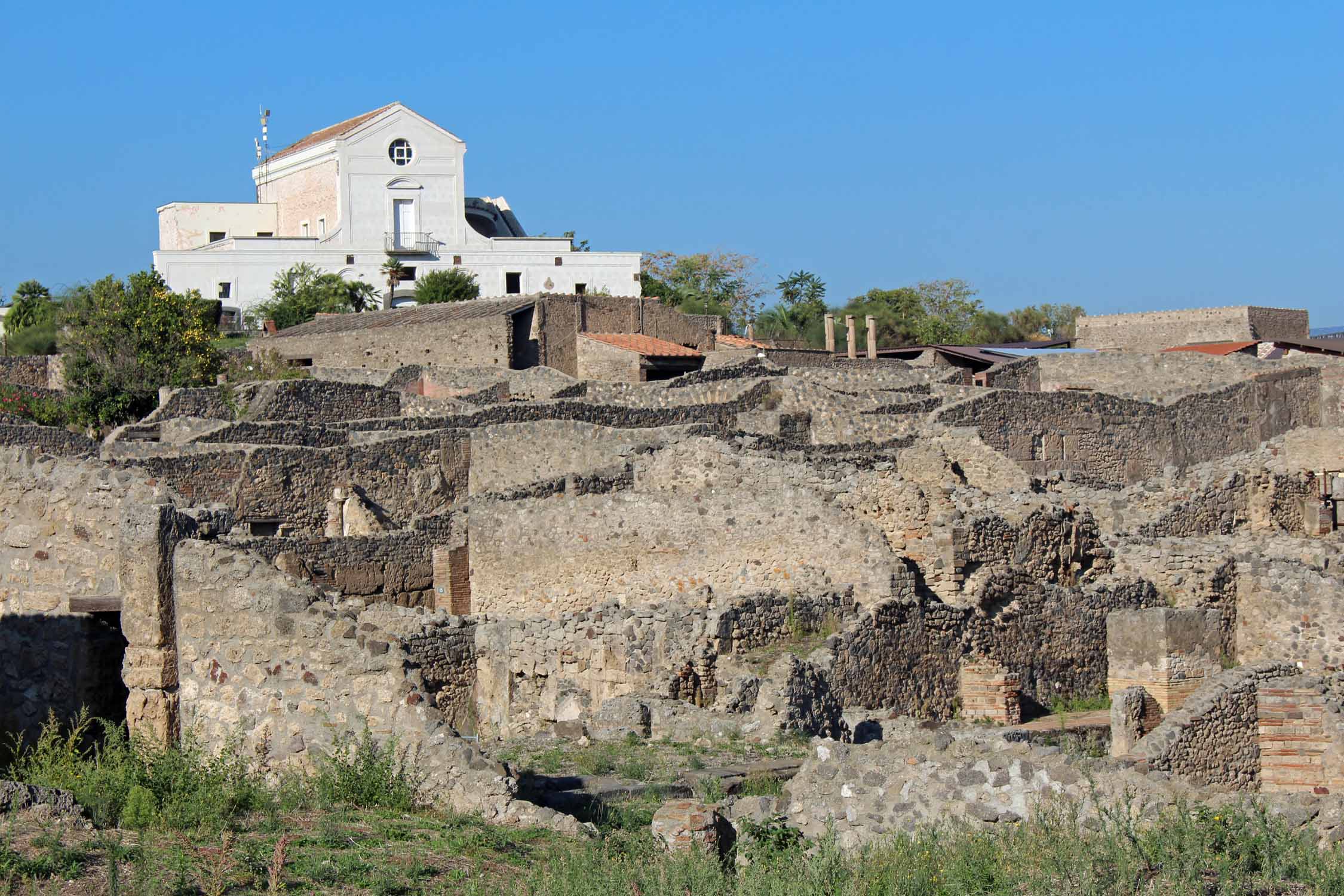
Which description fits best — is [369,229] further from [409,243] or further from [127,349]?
[127,349]

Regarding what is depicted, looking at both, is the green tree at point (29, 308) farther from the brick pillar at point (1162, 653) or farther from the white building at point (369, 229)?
the brick pillar at point (1162, 653)

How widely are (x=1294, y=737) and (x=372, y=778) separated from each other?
25.8ft

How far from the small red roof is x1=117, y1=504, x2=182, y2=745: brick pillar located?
28461 millimetres

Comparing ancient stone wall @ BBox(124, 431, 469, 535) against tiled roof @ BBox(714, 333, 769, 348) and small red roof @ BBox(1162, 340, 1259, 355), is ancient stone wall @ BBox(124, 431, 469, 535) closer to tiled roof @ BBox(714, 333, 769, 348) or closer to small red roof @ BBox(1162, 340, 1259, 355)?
tiled roof @ BBox(714, 333, 769, 348)

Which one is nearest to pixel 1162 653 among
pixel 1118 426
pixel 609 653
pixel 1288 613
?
pixel 1288 613

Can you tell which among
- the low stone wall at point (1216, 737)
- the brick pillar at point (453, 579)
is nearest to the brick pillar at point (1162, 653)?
the low stone wall at point (1216, 737)

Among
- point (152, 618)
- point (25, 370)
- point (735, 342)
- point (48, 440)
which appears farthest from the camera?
point (735, 342)

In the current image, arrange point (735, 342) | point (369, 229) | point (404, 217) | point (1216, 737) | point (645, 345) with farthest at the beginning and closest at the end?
point (404, 217) < point (369, 229) < point (735, 342) < point (645, 345) < point (1216, 737)

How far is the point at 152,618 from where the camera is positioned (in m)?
10.6

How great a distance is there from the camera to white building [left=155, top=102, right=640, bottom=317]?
159 feet

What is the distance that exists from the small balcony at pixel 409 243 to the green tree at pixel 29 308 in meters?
8.98

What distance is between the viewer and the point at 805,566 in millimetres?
16438

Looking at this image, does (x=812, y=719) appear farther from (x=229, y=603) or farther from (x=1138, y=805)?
(x=229, y=603)

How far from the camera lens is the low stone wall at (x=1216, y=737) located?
13445 mm
